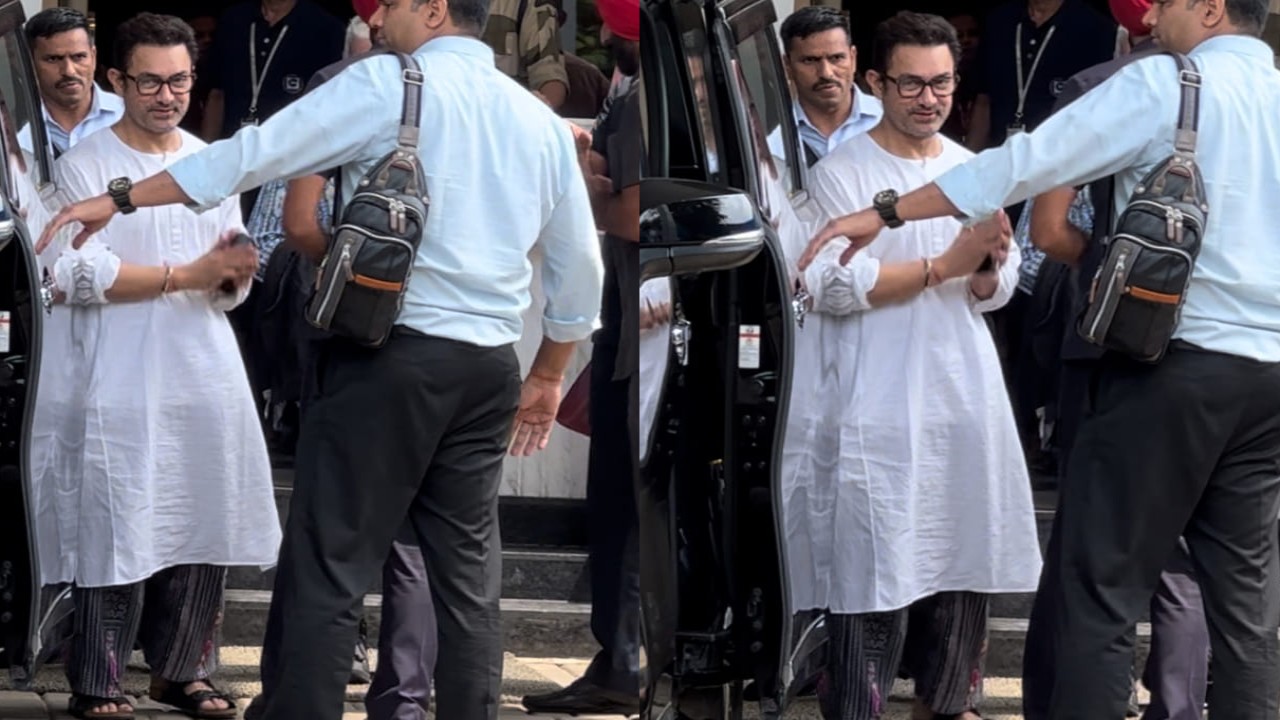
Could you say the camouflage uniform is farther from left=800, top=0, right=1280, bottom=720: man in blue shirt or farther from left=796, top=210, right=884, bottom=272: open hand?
left=800, top=0, right=1280, bottom=720: man in blue shirt

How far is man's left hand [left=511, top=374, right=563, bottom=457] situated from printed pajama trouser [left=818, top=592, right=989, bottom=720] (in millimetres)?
501

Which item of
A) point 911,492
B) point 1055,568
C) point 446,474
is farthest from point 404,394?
point 1055,568

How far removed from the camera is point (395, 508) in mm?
3480

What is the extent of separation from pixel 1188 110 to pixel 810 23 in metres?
0.73

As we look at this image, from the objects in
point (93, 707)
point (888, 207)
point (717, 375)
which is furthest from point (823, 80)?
point (93, 707)

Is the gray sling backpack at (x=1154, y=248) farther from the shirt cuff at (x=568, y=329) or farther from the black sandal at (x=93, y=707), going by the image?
the black sandal at (x=93, y=707)

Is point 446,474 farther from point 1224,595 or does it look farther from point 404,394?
point 1224,595

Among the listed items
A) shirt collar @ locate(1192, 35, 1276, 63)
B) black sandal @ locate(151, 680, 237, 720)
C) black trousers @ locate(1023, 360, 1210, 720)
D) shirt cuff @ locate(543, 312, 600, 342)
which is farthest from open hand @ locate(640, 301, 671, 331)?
black trousers @ locate(1023, 360, 1210, 720)

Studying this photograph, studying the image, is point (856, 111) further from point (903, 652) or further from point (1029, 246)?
point (903, 652)

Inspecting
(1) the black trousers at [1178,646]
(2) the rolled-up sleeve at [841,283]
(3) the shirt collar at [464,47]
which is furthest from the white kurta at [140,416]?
(1) the black trousers at [1178,646]

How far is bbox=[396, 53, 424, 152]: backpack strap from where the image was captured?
132 inches

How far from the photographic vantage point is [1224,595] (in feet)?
12.7

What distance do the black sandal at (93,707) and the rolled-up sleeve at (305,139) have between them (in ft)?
2.28

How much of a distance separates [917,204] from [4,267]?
1.21 metres
